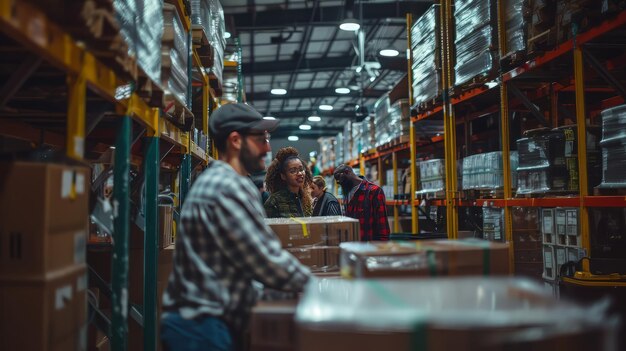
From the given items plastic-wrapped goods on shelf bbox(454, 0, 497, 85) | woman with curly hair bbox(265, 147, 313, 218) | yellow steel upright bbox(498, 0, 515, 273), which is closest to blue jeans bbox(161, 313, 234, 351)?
woman with curly hair bbox(265, 147, 313, 218)

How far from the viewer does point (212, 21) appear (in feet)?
23.0

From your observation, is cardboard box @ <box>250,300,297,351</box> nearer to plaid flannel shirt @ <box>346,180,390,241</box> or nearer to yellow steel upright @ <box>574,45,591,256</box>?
yellow steel upright @ <box>574,45,591,256</box>

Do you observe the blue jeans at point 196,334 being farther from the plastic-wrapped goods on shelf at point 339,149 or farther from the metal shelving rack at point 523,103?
the plastic-wrapped goods on shelf at point 339,149

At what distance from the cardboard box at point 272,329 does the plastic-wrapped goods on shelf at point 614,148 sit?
3165mm

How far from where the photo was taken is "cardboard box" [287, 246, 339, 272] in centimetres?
332

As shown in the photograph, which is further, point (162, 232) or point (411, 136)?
point (411, 136)

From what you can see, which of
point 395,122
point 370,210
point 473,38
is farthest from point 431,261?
point 395,122

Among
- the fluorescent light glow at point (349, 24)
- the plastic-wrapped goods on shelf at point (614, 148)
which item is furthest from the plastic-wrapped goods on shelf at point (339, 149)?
the plastic-wrapped goods on shelf at point (614, 148)

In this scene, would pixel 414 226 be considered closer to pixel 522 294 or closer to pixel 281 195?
pixel 281 195

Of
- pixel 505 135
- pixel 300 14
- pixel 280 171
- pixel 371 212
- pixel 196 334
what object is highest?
pixel 300 14

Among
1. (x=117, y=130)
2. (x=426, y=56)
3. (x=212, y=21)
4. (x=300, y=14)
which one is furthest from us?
(x=300, y=14)

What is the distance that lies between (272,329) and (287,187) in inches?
136

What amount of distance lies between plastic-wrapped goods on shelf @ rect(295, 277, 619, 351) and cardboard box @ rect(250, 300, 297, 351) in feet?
1.00

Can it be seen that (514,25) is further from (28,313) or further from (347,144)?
(347,144)
